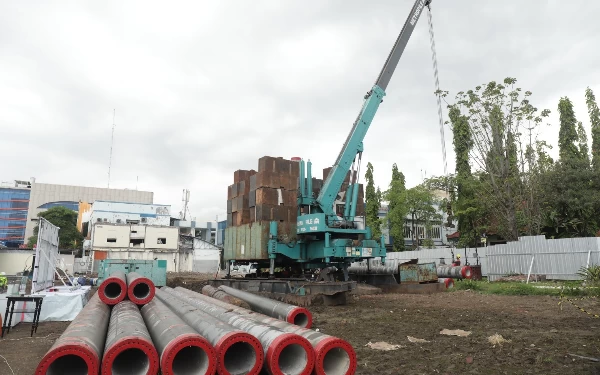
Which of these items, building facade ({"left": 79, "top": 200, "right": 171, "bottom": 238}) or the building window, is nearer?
building facade ({"left": 79, "top": 200, "right": 171, "bottom": 238})

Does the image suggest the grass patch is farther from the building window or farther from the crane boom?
the building window

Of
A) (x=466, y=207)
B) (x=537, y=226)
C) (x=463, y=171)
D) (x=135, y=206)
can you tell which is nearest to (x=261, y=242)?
(x=537, y=226)

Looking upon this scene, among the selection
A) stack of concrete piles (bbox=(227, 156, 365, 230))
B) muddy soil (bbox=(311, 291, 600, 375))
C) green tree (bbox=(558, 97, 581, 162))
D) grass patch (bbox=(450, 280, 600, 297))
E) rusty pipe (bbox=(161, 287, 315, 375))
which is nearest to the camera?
rusty pipe (bbox=(161, 287, 315, 375))

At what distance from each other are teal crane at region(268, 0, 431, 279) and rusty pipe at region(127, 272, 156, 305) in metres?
7.17

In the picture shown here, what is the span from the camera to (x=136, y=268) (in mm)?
21344

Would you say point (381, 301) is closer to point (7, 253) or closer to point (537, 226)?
point (537, 226)

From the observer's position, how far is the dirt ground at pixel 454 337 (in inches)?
228

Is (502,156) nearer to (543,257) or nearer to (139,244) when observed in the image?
(543,257)

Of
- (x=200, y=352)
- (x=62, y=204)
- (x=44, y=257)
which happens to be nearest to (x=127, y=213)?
(x=62, y=204)

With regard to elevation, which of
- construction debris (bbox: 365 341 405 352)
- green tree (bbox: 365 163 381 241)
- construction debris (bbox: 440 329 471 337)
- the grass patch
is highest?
green tree (bbox: 365 163 381 241)

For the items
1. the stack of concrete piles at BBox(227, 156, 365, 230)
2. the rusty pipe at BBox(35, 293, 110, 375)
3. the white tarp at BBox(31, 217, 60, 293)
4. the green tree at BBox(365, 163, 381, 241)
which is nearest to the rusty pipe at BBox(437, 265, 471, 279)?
the stack of concrete piles at BBox(227, 156, 365, 230)

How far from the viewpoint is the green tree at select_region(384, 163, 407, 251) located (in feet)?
145

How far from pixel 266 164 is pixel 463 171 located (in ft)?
89.2

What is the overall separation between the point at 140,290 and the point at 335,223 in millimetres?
8223
